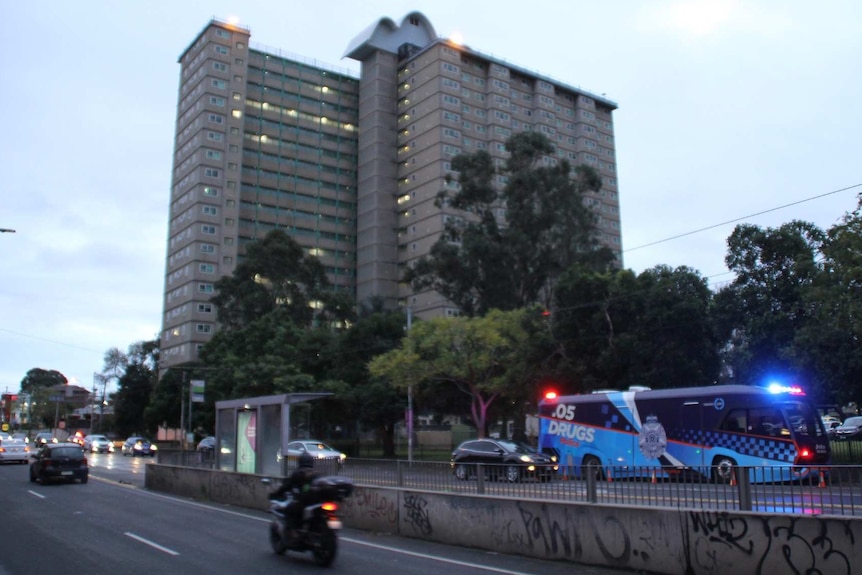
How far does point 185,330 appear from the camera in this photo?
95062 mm

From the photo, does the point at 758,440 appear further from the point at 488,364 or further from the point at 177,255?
the point at 177,255

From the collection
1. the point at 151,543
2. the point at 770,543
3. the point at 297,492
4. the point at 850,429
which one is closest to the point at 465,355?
the point at 850,429

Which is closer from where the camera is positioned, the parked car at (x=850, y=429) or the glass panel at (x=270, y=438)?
the glass panel at (x=270, y=438)

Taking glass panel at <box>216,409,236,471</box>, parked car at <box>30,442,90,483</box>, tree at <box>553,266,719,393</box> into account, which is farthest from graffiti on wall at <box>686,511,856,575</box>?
tree at <box>553,266,719,393</box>

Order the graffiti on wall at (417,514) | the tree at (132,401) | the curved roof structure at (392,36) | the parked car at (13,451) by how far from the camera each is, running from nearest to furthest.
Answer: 1. the graffiti on wall at (417,514)
2. the parked car at (13,451)
3. the tree at (132,401)
4. the curved roof structure at (392,36)

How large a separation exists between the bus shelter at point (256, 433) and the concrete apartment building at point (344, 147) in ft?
231

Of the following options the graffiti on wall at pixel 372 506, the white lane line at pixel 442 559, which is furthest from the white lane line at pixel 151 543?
the graffiti on wall at pixel 372 506

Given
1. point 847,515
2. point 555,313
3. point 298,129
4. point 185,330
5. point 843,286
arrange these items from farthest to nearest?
point 298,129 < point 185,330 < point 555,313 < point 843,286 < point 847,515

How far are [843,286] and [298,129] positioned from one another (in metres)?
94.6

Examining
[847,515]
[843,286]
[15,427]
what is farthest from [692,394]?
[15,427]

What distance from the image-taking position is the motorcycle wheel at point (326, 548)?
10352 mm

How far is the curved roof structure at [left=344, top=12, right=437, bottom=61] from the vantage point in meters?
109

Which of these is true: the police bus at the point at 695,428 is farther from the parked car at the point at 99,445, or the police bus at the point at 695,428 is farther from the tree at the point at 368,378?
the parked car at the point at 99,445

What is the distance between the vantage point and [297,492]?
10961 mm
